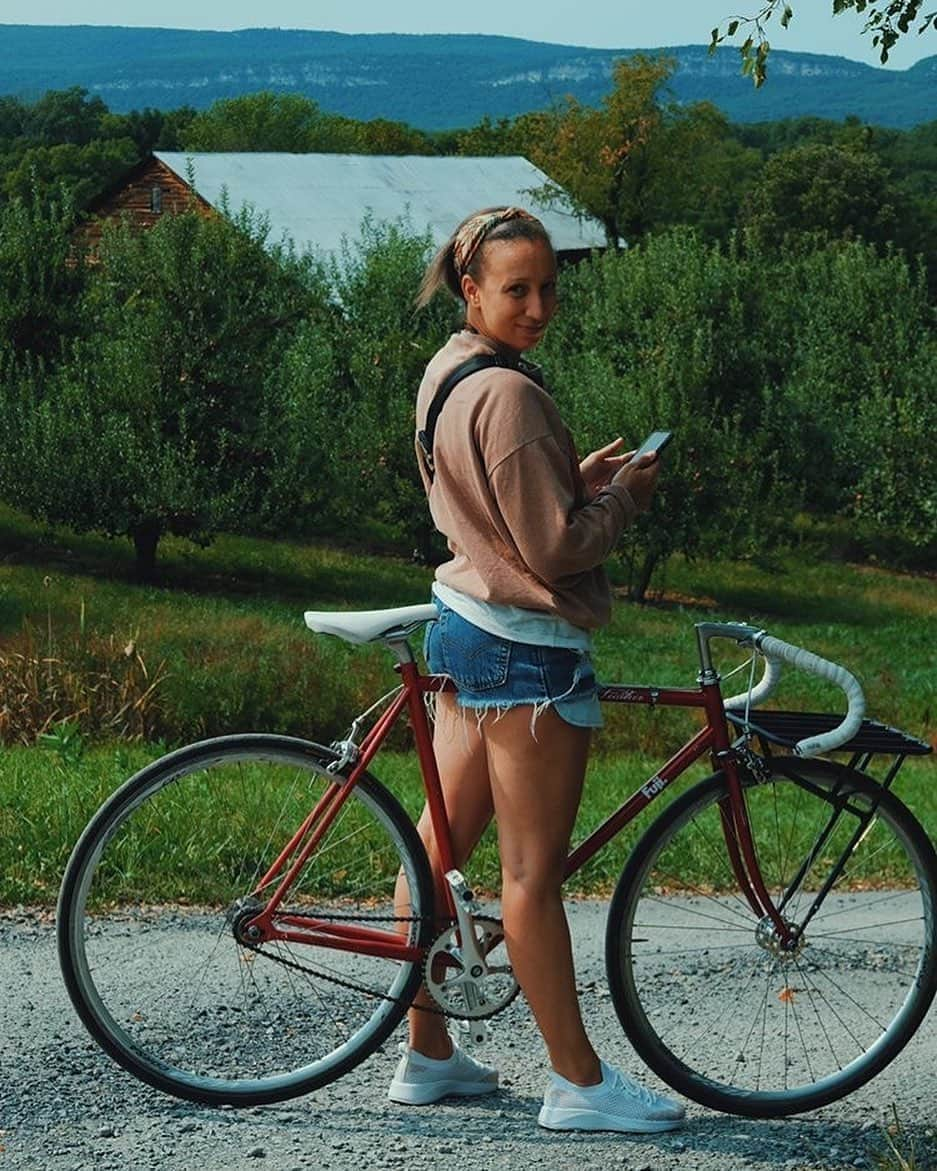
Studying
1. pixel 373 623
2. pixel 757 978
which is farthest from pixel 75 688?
pixel 373 623

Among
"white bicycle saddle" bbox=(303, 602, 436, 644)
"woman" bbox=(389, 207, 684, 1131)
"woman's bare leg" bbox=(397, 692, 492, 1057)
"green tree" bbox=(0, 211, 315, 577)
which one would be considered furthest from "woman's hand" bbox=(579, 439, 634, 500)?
"green tree" bbox=(0, 211, 315, 577)

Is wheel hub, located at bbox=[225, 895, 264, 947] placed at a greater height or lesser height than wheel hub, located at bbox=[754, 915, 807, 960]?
greater

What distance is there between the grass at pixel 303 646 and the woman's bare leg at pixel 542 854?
7.54 ft

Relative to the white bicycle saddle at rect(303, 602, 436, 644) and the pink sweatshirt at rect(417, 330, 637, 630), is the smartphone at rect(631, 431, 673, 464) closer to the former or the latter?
the pink sweatshirt at rect(417, 330, 637, 630)

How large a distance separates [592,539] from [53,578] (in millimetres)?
26725

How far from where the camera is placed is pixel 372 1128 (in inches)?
168

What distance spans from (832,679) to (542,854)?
0.75 metres

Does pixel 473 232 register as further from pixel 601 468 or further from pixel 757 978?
pixel 757 978

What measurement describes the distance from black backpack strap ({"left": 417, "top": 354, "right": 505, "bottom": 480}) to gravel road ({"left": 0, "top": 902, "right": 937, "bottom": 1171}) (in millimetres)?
1465

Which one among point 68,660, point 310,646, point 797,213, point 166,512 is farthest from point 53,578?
point 797,213

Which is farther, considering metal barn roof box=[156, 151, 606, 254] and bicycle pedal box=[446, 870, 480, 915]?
metal barn roof box=[156, 151, 606, 254]

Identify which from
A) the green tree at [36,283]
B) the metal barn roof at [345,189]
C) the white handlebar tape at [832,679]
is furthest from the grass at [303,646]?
the metal barn roof at [345,189]

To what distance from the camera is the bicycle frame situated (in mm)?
4234

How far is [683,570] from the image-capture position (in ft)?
133
